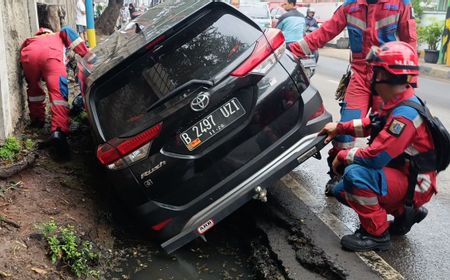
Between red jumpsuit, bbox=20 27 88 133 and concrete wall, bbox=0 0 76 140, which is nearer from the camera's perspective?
concrete wall, bbox=0 0 76 140

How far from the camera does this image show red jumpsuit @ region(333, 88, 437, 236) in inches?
113

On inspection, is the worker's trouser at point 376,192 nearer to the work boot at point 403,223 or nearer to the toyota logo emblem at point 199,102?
the work boot at point 403,223

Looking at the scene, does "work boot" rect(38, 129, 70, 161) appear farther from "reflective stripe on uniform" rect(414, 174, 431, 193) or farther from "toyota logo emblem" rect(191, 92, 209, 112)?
"reflective stripe on uniform" rect(414, 174, 431, 193)

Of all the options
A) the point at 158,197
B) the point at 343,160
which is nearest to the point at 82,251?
the point at 158,197

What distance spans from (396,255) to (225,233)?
1.36m

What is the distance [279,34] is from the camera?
11.6ft

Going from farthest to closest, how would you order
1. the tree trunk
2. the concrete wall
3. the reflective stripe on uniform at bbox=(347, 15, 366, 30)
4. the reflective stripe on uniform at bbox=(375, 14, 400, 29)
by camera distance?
the tree trunk
the concrete wall
the reflective stripe on uniform at bbox=(347, 15, 366, 30)
the reflective stripe on uniform at bbox=(375, 14, 400, 29)

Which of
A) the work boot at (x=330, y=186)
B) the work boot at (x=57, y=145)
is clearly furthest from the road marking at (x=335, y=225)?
the work boot at (x=57, y=145)

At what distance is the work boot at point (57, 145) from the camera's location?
454 centimetres

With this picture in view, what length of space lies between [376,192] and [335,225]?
24.4 inches

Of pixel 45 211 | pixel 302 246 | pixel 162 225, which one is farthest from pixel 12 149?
pixel 302 246

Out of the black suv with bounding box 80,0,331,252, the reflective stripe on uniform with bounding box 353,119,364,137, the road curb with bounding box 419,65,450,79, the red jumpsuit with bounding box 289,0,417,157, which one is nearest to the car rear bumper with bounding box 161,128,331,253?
the black suv with bounding box 80,0,331,252

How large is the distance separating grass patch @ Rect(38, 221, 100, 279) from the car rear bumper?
0.52 meters

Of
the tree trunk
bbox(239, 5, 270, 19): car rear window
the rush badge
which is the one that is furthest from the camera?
the tree trunk
